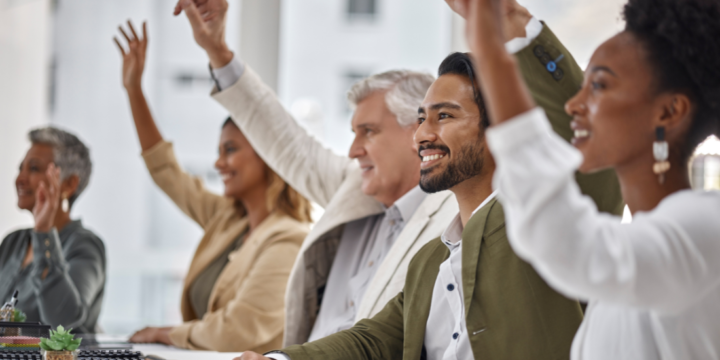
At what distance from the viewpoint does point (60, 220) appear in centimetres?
280

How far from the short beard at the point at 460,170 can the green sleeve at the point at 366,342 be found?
282 millimetres

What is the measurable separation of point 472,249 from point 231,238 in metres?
1.67

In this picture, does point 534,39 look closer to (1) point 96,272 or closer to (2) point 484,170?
(2) point 484,170

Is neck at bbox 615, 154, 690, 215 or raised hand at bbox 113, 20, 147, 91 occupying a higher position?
raised hand at bbox 113, 20, 147, 91

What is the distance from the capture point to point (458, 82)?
5.30ft

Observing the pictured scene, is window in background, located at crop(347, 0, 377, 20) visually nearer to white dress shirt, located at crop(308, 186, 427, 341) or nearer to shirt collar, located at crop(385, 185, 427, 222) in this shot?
white dress shirt, located at crop(308, 186, 427, 341)

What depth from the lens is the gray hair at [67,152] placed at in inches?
112

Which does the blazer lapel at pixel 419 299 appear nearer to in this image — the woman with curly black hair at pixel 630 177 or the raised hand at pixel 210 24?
the woman with curly black hair at pixel 630 177

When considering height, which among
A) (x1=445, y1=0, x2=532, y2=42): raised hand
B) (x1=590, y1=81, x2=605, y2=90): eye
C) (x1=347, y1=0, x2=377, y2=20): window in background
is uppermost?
(x1=347, y1=0, x2=377, y2=20): window in background

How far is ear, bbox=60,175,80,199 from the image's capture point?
2871 mm

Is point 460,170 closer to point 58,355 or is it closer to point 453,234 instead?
point 453,234

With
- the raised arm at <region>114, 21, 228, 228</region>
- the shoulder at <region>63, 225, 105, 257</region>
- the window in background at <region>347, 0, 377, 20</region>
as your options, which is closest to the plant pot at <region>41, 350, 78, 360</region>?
the shoulder at <region>63, 225, 105, 257</region>

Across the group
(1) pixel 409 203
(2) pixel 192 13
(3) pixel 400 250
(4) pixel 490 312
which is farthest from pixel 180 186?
(4) pixel 490 312

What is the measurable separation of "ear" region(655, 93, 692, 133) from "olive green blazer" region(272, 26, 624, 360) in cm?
37
